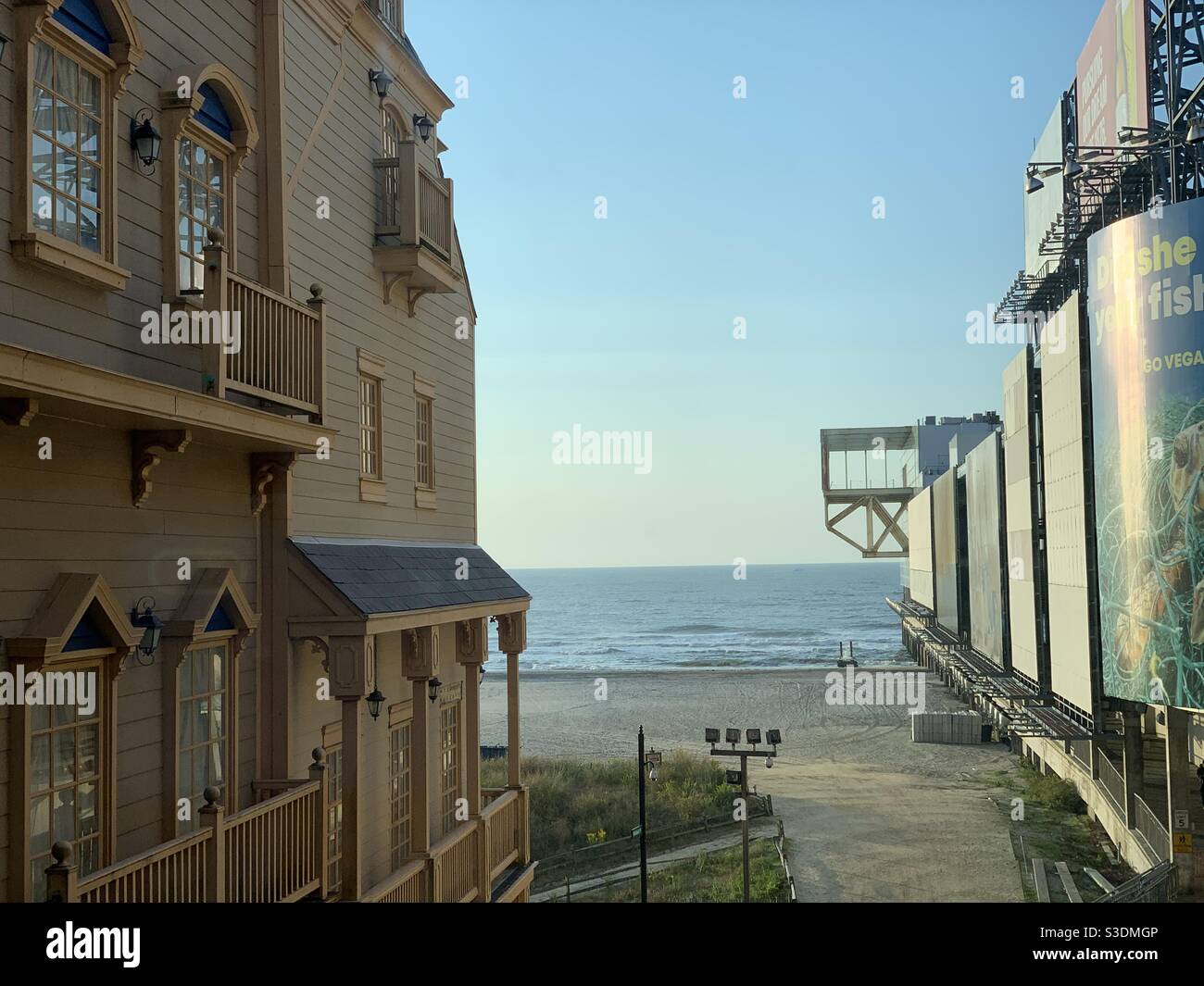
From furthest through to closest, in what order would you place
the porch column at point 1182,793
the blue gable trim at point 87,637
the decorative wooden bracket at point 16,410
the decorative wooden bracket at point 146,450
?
1. the porch column at point 1182,793
2. the decorative wooden bracket at point 146,450
3. the blue gable trim at point 87,637
4. the decorative wooden bracket at point 16,410

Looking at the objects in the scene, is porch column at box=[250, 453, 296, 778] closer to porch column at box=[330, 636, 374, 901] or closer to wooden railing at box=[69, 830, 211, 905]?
porch column at box=[330, 636, 374, 901]

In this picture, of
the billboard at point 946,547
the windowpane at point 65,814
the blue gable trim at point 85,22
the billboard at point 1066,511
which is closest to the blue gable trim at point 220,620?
the windowpane at point 65,814

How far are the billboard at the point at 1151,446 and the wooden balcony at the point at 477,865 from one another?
10.1 metres

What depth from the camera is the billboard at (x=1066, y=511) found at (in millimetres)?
20328

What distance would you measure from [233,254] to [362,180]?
342 centimetres

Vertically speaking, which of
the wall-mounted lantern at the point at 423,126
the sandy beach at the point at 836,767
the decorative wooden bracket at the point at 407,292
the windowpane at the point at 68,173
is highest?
the wall-mounted lantern at the point at 423,126

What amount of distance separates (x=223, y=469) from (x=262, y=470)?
1.45ft

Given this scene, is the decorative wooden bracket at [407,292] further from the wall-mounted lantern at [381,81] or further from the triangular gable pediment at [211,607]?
the triangular gable pediment at [211,607]

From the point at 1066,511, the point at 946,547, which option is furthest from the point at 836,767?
the point at 1066,511

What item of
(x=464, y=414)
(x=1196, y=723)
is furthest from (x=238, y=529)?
(x=1196, y=723)

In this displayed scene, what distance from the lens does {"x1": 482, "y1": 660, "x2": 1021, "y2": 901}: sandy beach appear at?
21766 mm

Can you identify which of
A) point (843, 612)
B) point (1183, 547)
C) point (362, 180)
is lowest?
point (843, 612)

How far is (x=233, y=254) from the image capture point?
9.12 m
